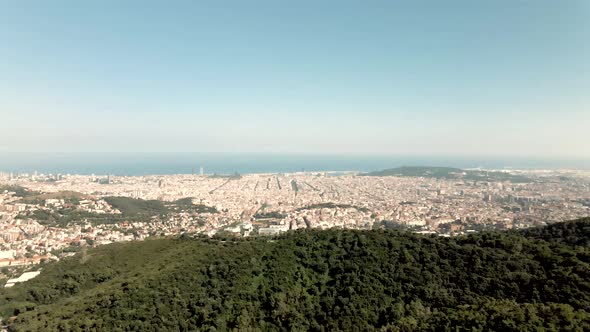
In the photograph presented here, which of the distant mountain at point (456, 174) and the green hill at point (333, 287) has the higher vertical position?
the distant mountain at point (456, 174)

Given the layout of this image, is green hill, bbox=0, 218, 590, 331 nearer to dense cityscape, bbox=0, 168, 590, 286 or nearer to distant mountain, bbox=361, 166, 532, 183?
dense cityscape, bbox=0, 168, 590, 286

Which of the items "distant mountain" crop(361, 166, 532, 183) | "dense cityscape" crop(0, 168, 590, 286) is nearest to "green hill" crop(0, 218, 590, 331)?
"dense cityscape" crop(0, 168, 590, 286)

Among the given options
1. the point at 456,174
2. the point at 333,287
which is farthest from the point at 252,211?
the point at 456,174

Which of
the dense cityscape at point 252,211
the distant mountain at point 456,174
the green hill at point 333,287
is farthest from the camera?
the distant mountain at point 456,174

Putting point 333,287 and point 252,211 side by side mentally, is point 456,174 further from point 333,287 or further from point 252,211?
point 333,287

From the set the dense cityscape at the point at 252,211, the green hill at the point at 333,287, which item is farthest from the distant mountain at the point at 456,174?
the green hill at the point at 333,287

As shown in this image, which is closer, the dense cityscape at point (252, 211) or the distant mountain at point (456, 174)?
the dense cityscape at point (252, 211)

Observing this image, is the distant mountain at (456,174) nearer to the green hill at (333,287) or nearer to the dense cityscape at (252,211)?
the dense cityscape at (252,211)
